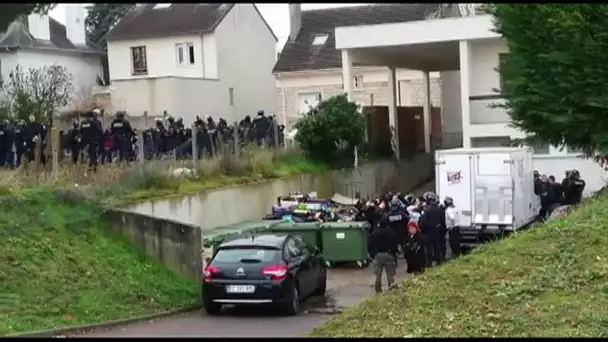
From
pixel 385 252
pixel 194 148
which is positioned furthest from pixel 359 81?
→ pixel 385 252

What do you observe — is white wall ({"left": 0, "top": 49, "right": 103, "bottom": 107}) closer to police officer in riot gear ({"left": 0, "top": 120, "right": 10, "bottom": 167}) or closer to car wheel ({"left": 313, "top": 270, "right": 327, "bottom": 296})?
police officer in riot gear ({"left": 0, "top": 120, "right": 10, "bottom": 167})

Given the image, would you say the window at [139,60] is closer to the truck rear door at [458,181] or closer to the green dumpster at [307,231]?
the green dumpster at [307,231]

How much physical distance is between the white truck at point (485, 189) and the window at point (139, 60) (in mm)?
23959

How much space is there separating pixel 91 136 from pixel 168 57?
20196mm

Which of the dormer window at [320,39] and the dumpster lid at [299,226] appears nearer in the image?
the dumpster lid at [299,226]

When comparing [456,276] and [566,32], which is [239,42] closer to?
[566,32]

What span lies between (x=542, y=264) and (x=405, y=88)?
3592 cm

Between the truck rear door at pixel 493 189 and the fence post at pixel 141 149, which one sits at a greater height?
the fence post at pixel 141 149

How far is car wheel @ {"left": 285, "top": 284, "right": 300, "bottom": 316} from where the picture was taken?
1591 centimetres

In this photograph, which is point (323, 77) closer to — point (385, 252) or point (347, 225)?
point (347, 225)

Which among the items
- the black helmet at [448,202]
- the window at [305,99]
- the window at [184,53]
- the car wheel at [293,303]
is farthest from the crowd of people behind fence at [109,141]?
the window at [305,99]

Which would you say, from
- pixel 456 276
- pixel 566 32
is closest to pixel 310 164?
pixel 566 32

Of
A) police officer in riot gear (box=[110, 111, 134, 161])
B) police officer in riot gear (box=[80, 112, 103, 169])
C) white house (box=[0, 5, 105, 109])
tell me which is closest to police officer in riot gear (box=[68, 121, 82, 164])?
police officer in riot gear (box=[80, 112, 103, 169])

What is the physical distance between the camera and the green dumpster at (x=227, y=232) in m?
21.4
